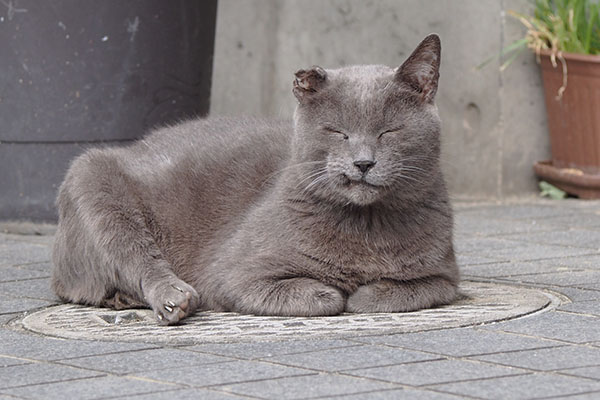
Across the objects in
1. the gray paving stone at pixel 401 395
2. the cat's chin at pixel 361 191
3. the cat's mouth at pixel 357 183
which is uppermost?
the cat's mouth at pixel 357 183

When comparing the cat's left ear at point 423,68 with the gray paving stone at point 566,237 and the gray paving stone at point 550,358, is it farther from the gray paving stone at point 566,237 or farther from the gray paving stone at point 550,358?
the gray paving stone at point 566,237

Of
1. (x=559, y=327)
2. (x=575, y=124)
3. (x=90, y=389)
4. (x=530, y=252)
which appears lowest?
(x=90, y=389)

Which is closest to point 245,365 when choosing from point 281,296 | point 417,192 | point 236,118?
point 281,296

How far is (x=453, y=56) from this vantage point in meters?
6.96

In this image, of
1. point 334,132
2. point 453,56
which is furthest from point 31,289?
point 453,56

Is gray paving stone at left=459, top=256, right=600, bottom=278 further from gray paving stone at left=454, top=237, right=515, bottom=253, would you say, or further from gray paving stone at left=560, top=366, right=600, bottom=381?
gray paving stone at left=560, top=366, right=600, bottom=381

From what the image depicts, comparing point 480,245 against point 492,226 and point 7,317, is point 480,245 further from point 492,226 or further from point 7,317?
point 7,317

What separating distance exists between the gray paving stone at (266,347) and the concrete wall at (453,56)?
11.0 feet

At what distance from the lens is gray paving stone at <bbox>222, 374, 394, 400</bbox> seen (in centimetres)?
288

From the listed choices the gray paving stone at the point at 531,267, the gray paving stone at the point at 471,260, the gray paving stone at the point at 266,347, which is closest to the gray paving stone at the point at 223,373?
the gray paving stone at the point at 266,347

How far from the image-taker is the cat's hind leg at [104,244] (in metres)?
4.20

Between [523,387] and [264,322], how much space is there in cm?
114

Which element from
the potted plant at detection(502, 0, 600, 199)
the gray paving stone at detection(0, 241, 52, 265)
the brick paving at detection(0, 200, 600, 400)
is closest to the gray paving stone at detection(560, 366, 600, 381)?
the brick paving at detection(0, 200, 600, 400)

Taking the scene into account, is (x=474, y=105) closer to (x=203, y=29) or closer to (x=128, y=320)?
(x=203, y=29)
